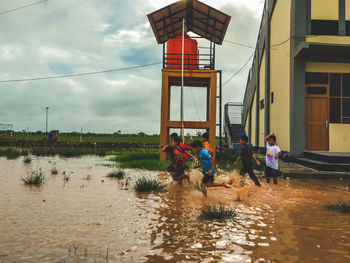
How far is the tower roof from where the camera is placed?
14.1 metres

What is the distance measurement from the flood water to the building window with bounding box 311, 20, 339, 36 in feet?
29.5

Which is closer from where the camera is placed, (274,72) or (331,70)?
(331,70)

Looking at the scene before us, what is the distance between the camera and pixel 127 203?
6.28 metres

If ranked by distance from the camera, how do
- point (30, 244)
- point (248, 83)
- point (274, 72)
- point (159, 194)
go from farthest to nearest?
point (248, 83) < point (274, 72) < point (159, 194) < point (30, 244)

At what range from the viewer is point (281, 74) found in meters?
15.6

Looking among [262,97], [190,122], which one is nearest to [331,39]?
[262,97]

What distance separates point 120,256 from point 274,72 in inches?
612

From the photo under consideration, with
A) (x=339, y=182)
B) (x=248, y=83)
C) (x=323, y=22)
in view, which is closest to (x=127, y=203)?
(x=339, y=182)

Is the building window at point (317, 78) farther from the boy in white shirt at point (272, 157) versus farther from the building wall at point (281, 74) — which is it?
the boy in white shirt at point (272, 157)

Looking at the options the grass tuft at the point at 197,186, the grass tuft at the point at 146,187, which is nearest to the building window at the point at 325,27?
the grass tuft at the point at 197,186

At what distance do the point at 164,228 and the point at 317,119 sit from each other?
11.5 meters

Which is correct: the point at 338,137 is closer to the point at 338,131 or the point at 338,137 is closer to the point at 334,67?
the point at 338,131

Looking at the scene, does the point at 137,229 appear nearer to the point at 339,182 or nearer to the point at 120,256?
the point at 120,256

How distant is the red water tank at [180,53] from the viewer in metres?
14.1
